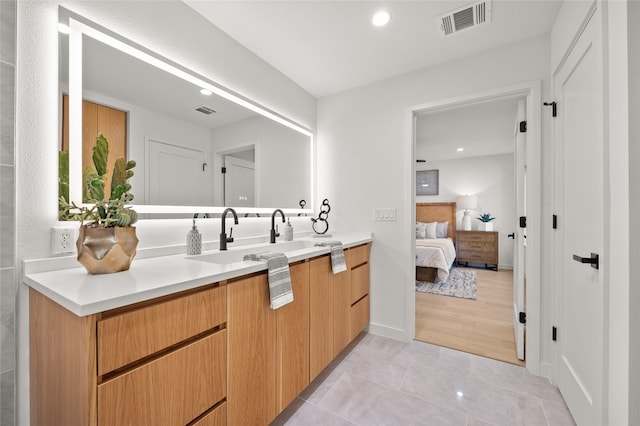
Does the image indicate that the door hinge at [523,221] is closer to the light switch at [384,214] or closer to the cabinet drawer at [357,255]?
the light switch at [384,214]

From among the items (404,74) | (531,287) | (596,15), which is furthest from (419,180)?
(596,15)

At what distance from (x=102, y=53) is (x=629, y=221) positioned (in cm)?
233

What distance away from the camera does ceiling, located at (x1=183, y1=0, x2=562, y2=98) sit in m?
1.66

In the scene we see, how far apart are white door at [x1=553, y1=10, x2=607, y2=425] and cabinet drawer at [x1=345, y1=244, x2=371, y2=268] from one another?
1317 millimetres

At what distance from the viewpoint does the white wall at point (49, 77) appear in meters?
1.05

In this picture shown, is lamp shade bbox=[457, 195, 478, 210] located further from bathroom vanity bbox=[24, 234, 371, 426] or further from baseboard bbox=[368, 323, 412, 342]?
bathroom vanity bbox=[24, 234, 371, 426]

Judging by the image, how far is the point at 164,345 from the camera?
89 cm

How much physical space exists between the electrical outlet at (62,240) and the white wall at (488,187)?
20.8 ft

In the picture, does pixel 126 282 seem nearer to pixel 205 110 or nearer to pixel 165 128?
pixel 165 128

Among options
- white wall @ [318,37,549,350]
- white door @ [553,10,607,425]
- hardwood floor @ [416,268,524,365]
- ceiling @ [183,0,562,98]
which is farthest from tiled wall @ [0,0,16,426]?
A: hardwood floor @ [416,268,524,365]

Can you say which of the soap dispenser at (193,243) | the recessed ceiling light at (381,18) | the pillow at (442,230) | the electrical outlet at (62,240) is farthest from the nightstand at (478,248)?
the electrical outlet at (62,240)

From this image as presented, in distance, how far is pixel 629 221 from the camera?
0.94m

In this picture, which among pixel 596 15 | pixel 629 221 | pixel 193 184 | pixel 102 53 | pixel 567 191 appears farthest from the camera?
pixel 193 184

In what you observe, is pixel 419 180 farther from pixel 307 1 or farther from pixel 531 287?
pixel 307 1
